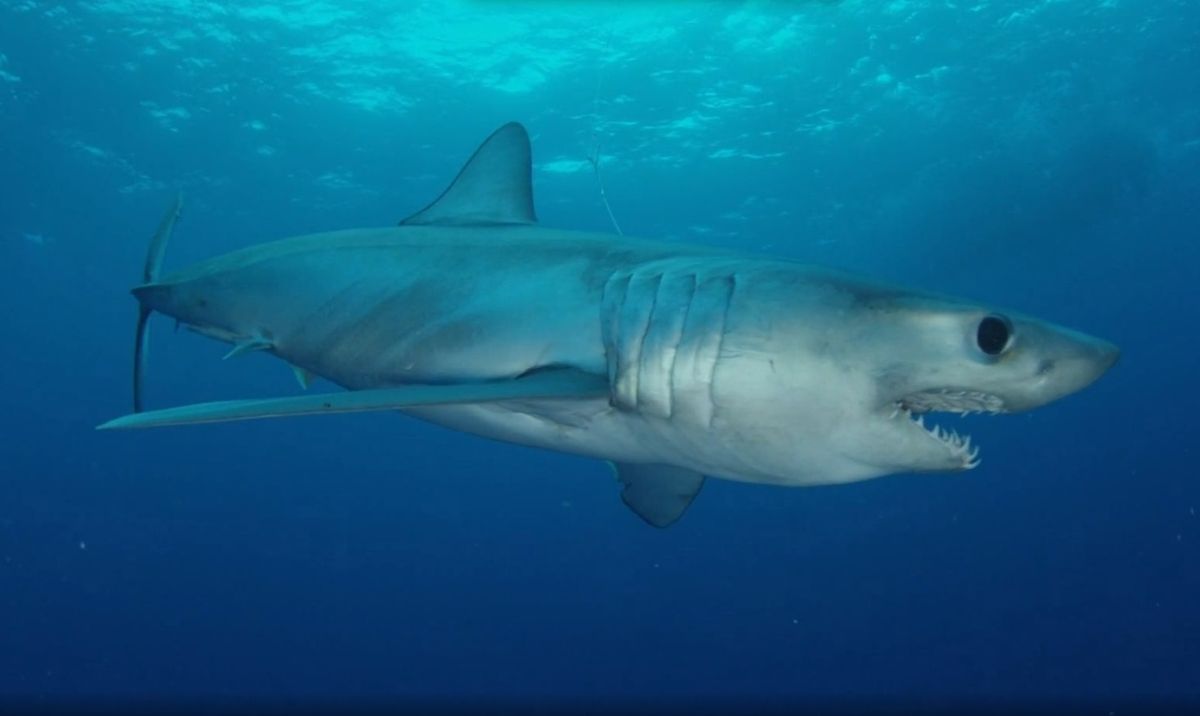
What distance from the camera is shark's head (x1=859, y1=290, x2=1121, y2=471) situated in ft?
9.09

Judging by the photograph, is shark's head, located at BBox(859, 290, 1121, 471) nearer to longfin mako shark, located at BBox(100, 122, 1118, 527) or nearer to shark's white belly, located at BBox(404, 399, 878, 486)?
longfin mako shark, located at BBox(100, 122, 1118, 527)

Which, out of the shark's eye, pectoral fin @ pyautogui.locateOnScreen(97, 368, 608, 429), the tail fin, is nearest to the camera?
the shark's eye

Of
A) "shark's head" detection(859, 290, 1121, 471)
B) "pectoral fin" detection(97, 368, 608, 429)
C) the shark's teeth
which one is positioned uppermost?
"shark's head" detection(859, 290, 1121, 471)

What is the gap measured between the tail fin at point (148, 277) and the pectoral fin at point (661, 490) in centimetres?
319

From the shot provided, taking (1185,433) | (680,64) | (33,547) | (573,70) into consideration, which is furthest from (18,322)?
(1185,433)

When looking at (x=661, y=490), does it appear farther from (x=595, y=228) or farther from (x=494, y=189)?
(x=595, y=228)

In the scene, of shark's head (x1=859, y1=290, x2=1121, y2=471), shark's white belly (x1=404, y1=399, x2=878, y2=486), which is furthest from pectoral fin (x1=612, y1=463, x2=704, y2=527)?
shark's head (x1=859, y1=290, x2=1121, y2=471)

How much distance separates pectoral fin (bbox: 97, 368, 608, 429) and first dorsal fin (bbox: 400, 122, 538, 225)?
1811mm

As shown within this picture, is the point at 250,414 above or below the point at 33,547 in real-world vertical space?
above

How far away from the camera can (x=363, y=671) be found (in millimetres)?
45688

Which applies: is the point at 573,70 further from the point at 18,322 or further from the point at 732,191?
the point at 18,322

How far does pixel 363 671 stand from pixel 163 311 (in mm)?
45086

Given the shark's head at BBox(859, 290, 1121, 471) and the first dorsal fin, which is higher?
the first dorsal fin

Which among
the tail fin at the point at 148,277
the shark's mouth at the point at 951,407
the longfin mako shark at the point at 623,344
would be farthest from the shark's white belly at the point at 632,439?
the tail fin at the point at 148,277
